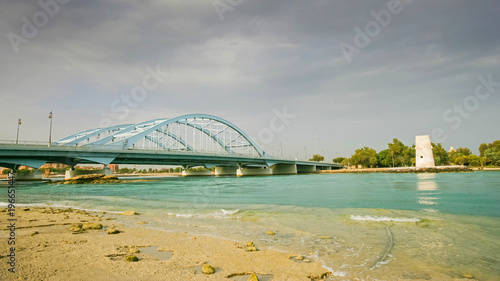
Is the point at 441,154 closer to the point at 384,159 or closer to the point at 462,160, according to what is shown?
the point at 462,160

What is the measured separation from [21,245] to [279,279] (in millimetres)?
5878

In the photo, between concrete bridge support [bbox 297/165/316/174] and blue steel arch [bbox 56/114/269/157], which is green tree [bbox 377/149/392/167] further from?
blue steel arch [bbox 56/114/269/157]

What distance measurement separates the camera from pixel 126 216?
12344 millimetres

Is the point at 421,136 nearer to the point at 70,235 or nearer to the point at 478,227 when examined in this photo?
Answer: the point at 478,227

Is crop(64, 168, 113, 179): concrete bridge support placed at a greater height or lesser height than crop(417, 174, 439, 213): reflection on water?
greater

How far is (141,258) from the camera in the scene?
569cm

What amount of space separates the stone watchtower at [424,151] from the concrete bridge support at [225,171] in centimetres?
5621

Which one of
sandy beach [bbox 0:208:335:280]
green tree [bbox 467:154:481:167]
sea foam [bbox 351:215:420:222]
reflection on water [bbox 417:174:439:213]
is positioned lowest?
reflection on water [bbox 417:174:439:213]

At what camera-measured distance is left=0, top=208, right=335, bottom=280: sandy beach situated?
471cm

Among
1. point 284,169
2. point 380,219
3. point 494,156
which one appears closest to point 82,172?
point 380,219

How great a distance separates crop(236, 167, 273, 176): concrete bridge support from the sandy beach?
82.9 metres

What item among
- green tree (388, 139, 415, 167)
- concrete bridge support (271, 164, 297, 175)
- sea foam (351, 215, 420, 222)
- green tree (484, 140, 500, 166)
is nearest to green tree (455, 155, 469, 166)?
green tree (484, 140, 500, 166)

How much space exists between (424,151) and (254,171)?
49953 millimetres

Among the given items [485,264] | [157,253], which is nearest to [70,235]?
[157,253]
